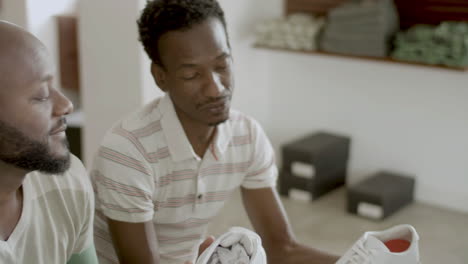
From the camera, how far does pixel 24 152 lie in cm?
110

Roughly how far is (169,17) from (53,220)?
0.51 metres

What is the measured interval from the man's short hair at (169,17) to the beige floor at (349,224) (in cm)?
132

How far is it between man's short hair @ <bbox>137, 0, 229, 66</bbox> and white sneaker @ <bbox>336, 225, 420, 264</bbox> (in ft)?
1.92

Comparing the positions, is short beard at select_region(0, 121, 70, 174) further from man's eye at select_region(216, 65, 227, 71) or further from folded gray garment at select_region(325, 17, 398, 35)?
folded gray garment at select_region(325, 17, 398, 35)

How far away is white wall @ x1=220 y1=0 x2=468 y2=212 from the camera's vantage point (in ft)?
9.58

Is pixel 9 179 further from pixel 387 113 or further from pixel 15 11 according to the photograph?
pixel 387 113

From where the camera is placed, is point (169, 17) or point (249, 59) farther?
point (249, 59)

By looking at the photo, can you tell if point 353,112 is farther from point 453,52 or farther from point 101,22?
point 101,22

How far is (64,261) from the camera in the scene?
48.1 inches

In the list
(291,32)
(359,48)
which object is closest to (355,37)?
(359,48)

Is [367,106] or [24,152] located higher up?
[24,152]

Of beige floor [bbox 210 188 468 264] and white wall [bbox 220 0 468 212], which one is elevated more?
white wall [bbox 220 0 468 212]

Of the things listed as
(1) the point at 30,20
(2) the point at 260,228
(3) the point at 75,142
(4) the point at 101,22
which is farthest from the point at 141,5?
(2) the point at 260,228

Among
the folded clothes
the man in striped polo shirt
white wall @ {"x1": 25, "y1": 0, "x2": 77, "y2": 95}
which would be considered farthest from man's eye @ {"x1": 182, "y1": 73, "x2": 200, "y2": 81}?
white wall @ {"x1": 25, "y1": 0, "x2": 77, "y2": 95}
